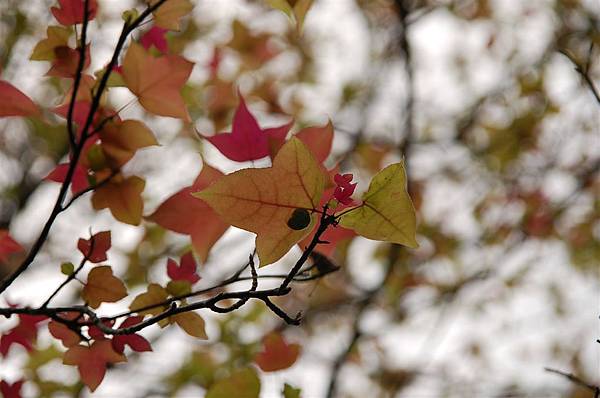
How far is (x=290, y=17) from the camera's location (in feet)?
2.27

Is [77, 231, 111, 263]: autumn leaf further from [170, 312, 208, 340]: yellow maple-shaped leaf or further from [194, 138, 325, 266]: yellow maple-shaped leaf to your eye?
[194, 138, 325, 266]: yellow maple-shaped leaf

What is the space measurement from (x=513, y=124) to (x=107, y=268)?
71.7 inches

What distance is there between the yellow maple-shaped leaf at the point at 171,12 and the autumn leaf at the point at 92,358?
0.38m

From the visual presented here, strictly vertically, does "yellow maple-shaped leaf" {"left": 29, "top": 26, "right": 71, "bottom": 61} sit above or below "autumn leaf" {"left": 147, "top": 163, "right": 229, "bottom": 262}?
above

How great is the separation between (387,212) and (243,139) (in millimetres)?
241

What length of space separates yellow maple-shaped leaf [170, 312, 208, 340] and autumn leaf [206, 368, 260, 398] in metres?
0.13

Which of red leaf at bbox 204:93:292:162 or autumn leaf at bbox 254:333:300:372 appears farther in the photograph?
autumn leaf at bbox 254:333:300:372

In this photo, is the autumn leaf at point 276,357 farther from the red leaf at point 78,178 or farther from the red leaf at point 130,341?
the red leaf at point 78,178

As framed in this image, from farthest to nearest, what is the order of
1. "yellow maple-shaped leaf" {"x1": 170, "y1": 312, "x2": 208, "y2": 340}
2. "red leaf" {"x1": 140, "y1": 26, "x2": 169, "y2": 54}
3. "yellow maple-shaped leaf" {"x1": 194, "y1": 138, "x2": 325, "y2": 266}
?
"red leaf" {"x1": 140, "y1": 26, "x2": 169, "y2": 54} → "yellow maple-shaped leaf" {"x1": 170, "y1": 312, "x2": 208, "y2": 340} → "yellow maple-shaped leaf" {"x1": 194, "y1": 138, "x2": 325, "y2": 266}

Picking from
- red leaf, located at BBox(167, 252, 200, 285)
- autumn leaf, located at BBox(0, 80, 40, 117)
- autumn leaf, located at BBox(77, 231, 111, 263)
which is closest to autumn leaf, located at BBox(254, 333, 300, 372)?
red leaf, located at BBox(167, 252, 200, 285)

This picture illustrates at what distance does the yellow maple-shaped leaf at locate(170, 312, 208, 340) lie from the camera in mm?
685

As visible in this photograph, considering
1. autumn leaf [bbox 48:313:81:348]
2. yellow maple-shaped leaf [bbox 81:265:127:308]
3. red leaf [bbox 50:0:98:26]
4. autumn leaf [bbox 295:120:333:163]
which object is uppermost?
red leaf [bbox 50:0:98:26]

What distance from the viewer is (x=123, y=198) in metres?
0.75

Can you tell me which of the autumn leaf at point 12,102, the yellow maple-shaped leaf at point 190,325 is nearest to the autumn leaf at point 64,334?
the yellow maple-shaped leaf at point 190,325
